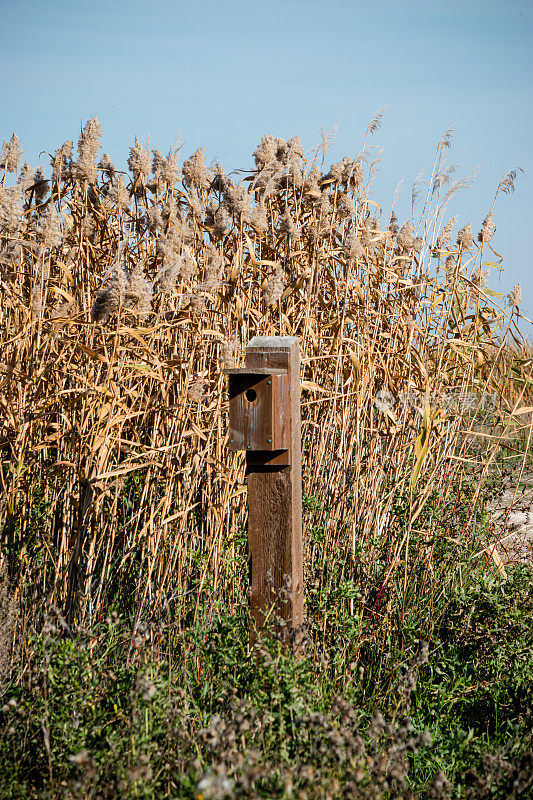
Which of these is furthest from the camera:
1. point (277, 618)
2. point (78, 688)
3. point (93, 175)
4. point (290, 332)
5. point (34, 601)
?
point (290, 332)

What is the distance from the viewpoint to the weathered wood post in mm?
2186

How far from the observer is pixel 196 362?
298 cm

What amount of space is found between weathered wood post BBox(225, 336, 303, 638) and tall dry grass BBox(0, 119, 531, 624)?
0.36 metres

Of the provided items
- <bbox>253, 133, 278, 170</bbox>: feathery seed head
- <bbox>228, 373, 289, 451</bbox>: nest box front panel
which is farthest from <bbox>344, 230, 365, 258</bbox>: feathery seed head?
<bbox>228, 373, 289, 451</bbox>: nest box front panel

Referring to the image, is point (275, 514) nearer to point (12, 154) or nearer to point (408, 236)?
point (408, 236)

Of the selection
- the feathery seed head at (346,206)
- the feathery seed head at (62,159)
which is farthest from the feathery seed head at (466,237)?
the feathery seed head at (62,159)

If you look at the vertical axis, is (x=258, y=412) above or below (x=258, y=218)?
below

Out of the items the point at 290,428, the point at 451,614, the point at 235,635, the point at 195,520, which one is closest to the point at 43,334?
the point at 195,520

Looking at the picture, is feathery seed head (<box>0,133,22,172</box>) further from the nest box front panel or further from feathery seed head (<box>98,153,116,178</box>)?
the nest box front panel

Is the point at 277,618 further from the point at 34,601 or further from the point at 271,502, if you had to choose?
the point at 34,601

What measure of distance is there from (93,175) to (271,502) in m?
1.60

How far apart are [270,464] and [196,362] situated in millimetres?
886

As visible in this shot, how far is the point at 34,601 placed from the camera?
8.77ft

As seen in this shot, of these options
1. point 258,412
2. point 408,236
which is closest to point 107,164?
point 408,236
